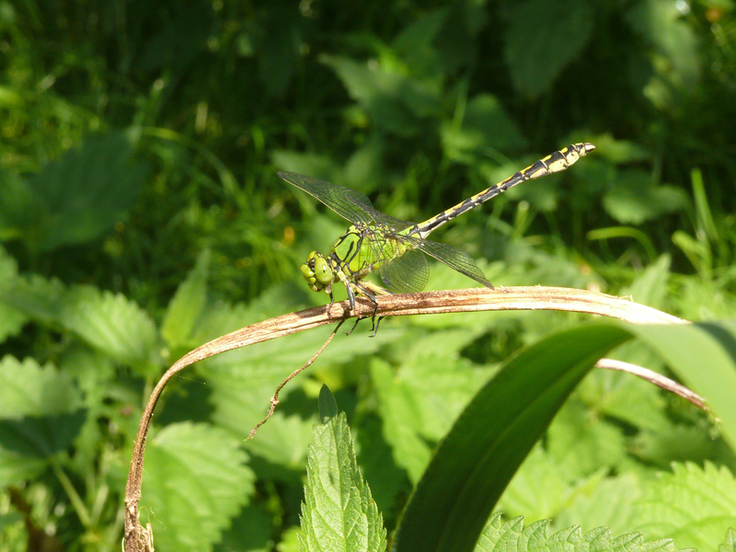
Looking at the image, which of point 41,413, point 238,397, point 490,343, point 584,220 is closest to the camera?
point 41,413

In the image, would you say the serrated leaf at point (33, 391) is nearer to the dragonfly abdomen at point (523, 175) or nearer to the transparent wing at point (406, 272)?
the transparent wing at point (406, 272)

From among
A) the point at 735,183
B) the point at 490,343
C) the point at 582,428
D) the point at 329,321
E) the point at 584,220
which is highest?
the point at 735,183

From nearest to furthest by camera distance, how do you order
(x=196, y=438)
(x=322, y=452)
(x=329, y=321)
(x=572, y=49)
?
(x=322, y=452)
(x=329, y=321)
(x=196, y=438)
(x=572, y=49)

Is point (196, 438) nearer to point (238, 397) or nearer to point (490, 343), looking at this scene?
point (238, 397)

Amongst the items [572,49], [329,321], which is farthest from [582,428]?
[572,49]

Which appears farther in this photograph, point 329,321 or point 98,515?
point 98,515

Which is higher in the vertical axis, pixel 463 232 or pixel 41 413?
pixel 463 232

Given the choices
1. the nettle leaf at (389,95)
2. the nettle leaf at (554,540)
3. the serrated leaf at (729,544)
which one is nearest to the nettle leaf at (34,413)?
the nettle leaf at (554,540)

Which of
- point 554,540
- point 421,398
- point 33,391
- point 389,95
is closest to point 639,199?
point 389,95
